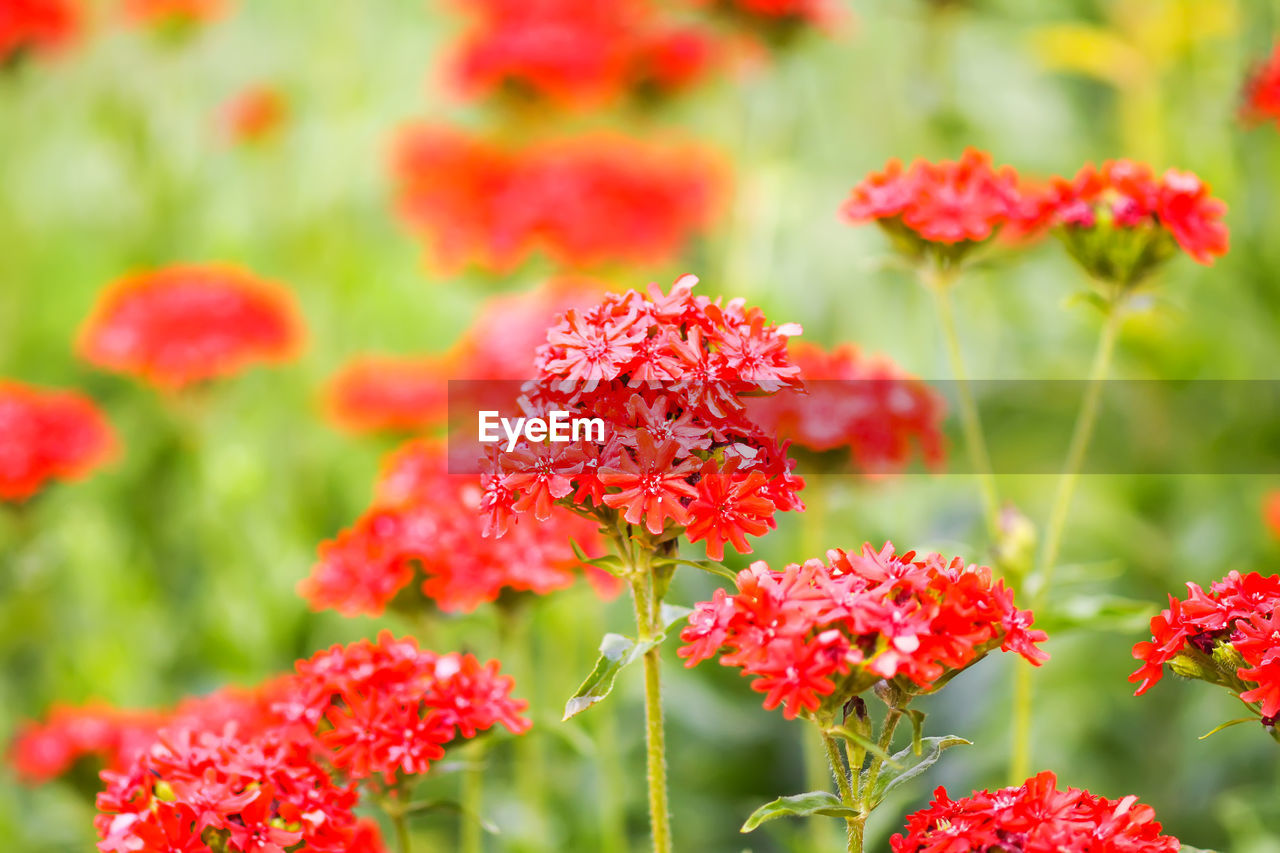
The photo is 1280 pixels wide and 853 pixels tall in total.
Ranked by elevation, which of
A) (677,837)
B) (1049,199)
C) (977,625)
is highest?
(1049,199)

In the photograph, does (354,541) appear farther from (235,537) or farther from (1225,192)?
(1225,192)

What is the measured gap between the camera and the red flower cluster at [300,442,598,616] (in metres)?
1.15

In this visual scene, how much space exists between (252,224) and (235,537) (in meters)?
1.82

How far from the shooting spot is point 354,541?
4.01 ft

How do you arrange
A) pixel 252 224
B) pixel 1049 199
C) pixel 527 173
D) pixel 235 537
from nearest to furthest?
pixel 1049 199, pixel 235 537, pixel 527 173, pixel 252 224

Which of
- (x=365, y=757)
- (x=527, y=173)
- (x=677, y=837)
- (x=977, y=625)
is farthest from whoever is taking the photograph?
(x=527, y=173)

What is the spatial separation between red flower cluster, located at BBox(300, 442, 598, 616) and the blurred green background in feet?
0.23

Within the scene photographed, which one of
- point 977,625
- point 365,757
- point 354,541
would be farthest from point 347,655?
point 977,625

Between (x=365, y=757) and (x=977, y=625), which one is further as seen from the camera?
(x=365, y=757)

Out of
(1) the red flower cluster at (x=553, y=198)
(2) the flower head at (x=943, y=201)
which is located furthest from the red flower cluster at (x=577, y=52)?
(2) the flower head at (x=943, y=201)

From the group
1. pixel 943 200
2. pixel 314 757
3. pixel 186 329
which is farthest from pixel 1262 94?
pixel 186 329

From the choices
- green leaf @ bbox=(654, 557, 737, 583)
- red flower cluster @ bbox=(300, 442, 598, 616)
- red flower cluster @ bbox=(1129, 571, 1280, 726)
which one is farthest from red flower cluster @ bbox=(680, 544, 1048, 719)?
red flower cluster @ bbox=(300, 442, 598, 616)

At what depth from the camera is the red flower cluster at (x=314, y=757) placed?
34.7 inches

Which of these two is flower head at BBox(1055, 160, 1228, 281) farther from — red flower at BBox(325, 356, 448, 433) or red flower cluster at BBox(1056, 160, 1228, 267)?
red flower at BBox(325, 356, 448, 433)
